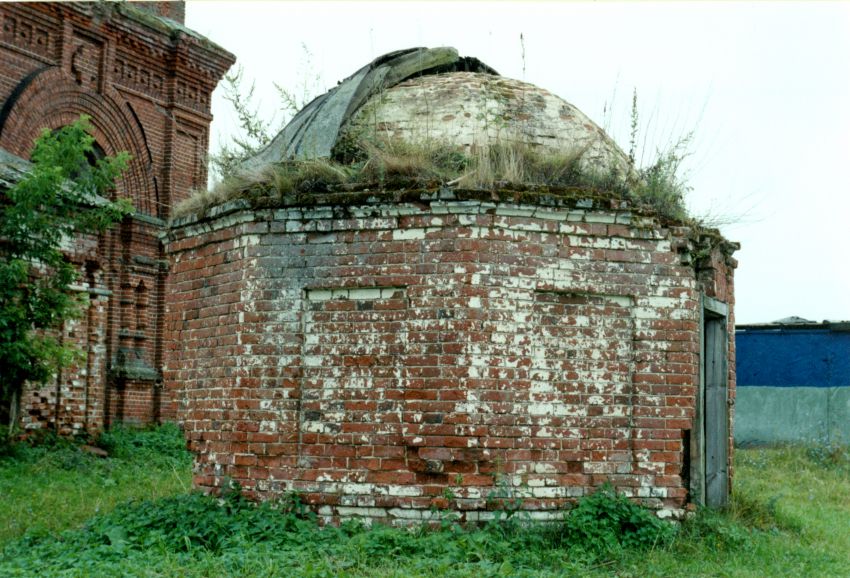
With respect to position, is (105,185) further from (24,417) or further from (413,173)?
(413,173)

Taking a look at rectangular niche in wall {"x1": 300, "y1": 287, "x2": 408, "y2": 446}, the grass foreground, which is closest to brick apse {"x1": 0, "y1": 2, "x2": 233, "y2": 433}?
the grass foreground

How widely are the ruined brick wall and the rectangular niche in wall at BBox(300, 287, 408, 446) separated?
0.04 ft

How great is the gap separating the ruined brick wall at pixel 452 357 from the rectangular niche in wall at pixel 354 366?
0.04 feet

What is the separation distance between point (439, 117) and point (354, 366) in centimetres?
228

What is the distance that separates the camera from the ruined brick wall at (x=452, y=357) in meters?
6.45

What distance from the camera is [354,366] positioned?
Answer: 21.9 ft

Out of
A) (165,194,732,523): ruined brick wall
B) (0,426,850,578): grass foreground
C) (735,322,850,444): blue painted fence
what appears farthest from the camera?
(735,322,850,444): blue painted fence

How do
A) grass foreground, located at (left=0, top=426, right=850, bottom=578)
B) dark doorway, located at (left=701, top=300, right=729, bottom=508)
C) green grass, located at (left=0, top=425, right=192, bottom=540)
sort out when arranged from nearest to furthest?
grass foreground, located at (left=0, top=426, right=850, bottom=578), dark doorway, located at (left=701, top=300, right=729, bottom=508), green grass, located at (left=0, top=425, right=192, bottom=540)

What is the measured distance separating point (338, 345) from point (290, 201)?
1.08m

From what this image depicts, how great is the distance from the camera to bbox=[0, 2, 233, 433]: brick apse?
15.1m

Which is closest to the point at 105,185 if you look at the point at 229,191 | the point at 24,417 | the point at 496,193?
the point at 24,417

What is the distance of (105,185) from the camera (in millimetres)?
13156

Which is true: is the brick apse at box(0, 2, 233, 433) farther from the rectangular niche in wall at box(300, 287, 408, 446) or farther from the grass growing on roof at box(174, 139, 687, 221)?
the rectangular niche in wall at box(300, 287, 408, 446)

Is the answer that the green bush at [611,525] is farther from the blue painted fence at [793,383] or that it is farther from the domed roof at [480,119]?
the blue painted fence at [793,383]
